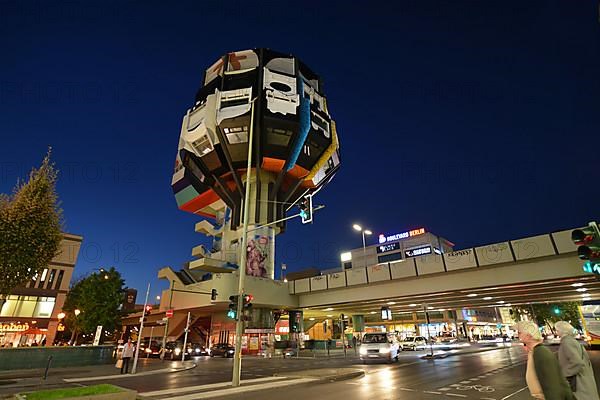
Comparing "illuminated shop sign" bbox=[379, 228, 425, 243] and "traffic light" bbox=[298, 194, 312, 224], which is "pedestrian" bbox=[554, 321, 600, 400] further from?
"illuminated shop sign" bbox=[379, 228, 425, 243]

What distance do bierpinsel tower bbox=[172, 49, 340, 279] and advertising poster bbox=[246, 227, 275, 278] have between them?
0.14 metres

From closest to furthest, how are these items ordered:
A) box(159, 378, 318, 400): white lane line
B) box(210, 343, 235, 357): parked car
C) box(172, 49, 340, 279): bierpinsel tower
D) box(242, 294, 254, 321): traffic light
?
box(159, 378, 318, 400): white lane line → box(242, 294, 254, 321): traffic light → box(210, 343, 235, 357): parked car → box(172, 49, 340, 279): bierpinsel tower

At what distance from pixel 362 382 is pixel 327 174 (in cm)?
4659

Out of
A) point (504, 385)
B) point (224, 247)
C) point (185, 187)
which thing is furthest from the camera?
A: point (185, 187)

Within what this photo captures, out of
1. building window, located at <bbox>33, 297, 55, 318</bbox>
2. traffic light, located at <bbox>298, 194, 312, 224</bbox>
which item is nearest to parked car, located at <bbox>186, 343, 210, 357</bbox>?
building window, located at <bbox>33, 297, 55, 318</bbox>

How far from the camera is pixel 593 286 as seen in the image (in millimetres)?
29312

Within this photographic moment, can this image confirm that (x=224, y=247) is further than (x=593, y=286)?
Yes

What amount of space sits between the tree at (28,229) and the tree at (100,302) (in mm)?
28019

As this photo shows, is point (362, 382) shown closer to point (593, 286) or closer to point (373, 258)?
point (593, 286)

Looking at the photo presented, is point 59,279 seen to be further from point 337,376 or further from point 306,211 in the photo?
point 306,211

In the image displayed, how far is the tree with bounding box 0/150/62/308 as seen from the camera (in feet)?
45.2

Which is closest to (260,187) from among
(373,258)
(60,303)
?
(60,303)

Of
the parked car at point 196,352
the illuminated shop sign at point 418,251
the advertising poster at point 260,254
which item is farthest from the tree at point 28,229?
the illuminated shop sign at point 418,251

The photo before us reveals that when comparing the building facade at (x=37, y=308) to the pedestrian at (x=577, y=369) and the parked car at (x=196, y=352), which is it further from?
the pedestrian at (x=577, y=369)
